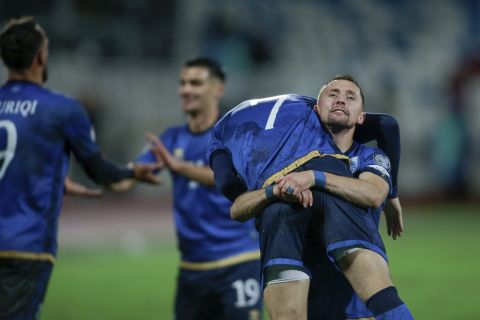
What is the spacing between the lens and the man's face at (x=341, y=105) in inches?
173

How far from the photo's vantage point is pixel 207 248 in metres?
6.24

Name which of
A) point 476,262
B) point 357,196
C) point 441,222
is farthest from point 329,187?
point 441,222

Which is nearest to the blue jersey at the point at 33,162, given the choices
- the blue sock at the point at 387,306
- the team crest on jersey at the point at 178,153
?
the team crest on jersey at the point at 178,153

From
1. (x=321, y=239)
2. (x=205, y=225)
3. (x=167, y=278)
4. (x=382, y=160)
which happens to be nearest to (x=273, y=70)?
(x=167, y=278)

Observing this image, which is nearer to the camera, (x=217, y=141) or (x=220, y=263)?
(x=217, y=141)

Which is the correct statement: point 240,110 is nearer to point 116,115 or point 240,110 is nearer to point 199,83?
point 199,83

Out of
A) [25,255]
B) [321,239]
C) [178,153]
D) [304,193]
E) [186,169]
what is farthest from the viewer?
[178,153]

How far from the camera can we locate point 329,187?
4.22 m

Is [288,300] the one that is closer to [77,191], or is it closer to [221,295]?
[221,295]

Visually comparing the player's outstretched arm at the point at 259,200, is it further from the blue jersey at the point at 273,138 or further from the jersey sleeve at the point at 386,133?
the jersey sleeve at the point at 386,133

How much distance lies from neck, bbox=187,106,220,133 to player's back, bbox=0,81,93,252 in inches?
62.9

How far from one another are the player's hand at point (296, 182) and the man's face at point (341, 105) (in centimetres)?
A: 34

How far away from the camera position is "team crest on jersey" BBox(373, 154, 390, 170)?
14.6 feet

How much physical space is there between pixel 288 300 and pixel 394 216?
1.01 meters
